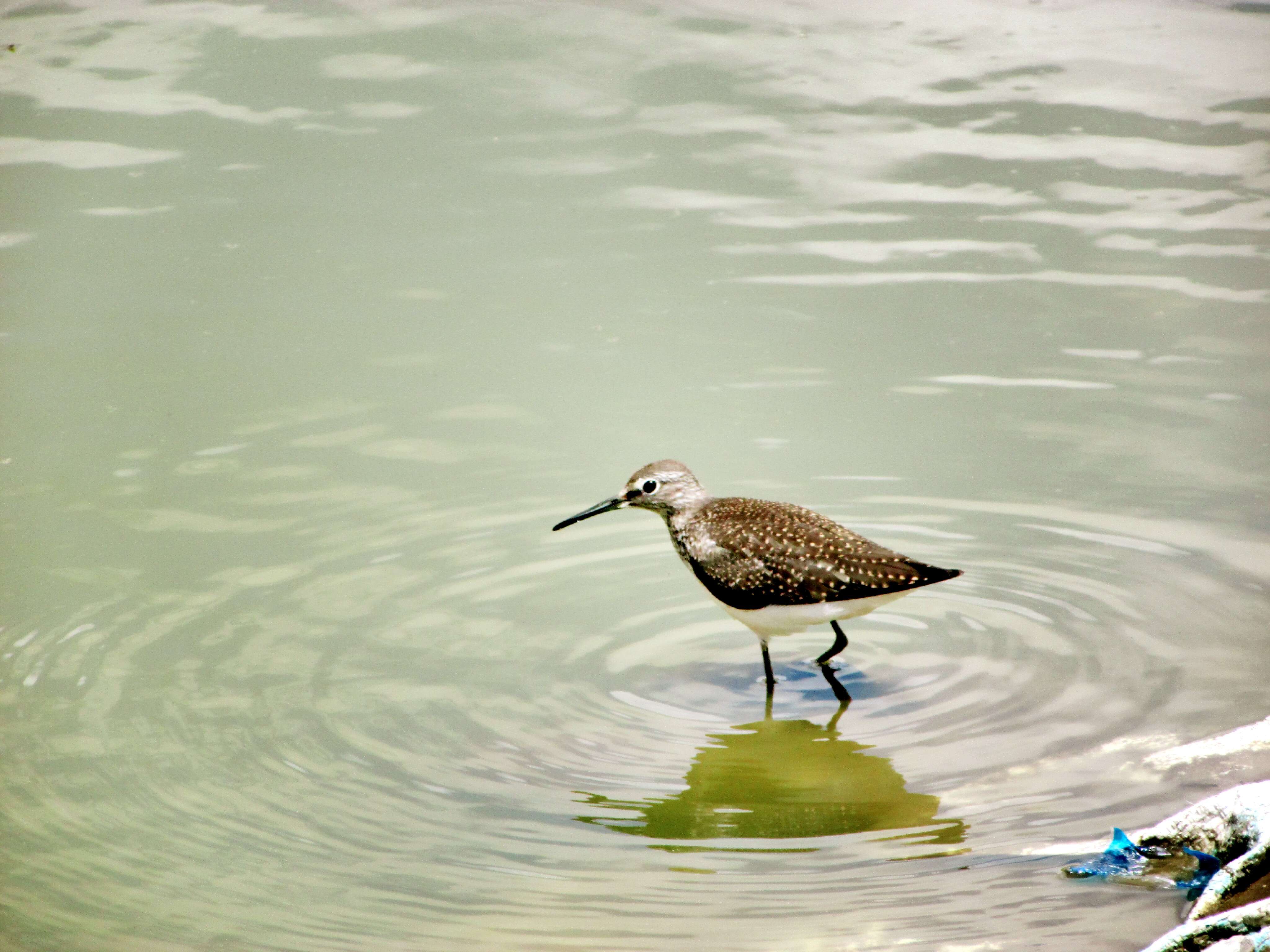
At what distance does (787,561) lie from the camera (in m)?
6.75

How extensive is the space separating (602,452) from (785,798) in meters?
3.61

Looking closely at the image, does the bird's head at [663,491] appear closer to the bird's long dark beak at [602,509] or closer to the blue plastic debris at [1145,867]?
the bird's long dark beak at [602,509]

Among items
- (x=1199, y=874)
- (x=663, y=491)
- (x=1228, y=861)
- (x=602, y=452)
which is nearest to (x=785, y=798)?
(x=1199, y=874)

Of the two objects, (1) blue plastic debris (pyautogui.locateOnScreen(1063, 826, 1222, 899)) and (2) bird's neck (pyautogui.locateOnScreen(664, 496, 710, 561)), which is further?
(2) bird's neck (pyautogui.locateOnScreen(664, 496, 710, 561))

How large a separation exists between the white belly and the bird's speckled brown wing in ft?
0.09

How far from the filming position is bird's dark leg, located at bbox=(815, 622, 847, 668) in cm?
693

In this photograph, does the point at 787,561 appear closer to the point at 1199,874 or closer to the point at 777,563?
the point at 777,563

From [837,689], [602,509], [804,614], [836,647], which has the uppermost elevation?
[602,509]

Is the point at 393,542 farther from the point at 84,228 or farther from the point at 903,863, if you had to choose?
the point at 84,228

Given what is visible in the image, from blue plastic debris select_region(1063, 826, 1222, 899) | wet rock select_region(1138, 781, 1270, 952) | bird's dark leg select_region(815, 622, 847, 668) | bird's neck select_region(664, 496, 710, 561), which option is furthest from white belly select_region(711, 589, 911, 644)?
wet rock select_region(1138, 781, 1270, 952)

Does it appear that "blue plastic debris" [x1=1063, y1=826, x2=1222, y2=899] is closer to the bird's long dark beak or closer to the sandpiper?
the sandpiper

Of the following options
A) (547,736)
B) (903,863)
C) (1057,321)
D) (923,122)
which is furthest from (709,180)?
(903,863)

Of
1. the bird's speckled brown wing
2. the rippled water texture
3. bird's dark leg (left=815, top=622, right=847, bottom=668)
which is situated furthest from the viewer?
bird's dark leg (left=815, top=622, right=847, bottom=668)

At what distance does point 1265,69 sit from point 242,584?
10.7 m
